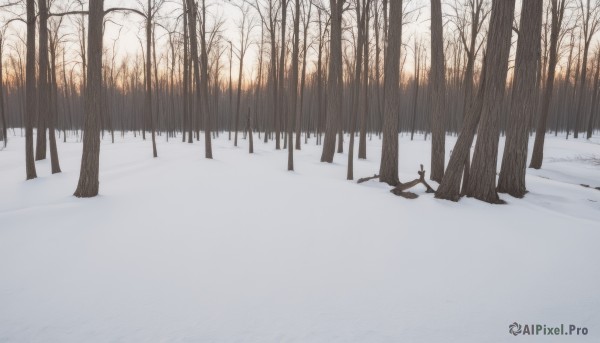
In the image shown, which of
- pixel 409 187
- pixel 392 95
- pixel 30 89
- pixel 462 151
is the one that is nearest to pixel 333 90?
pixel 392 95

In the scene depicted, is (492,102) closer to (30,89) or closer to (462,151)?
(462,151)

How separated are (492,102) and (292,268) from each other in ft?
16.7

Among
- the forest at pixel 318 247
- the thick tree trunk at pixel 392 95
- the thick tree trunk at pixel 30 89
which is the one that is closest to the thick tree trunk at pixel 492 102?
the forest at pixel 318 247

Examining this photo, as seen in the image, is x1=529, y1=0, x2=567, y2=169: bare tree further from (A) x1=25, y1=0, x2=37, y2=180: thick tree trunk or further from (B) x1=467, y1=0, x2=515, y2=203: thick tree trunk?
(A) x1=25, y1=0, x2=37, y2=180: thick tree trunk

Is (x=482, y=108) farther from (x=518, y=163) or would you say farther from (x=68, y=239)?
(x=68, y=239)

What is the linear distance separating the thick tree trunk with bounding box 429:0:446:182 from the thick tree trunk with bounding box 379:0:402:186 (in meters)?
0.88

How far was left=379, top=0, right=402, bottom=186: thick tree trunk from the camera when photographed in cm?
782

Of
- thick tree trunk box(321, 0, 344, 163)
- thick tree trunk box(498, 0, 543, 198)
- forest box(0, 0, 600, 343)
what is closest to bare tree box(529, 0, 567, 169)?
forest box(0, 0, 600, 343)

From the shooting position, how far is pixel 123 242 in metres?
3.98

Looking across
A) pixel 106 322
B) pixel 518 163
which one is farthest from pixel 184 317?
pixel 518 163

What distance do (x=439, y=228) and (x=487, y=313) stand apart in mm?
2105

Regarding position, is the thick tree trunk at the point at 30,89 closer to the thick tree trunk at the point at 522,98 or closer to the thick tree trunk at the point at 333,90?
the thick tree trunk at the point at 333,90

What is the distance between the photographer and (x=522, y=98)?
679 centimetres

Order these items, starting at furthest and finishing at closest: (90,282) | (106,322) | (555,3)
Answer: (555,3)
(90,282)
(106,322)
